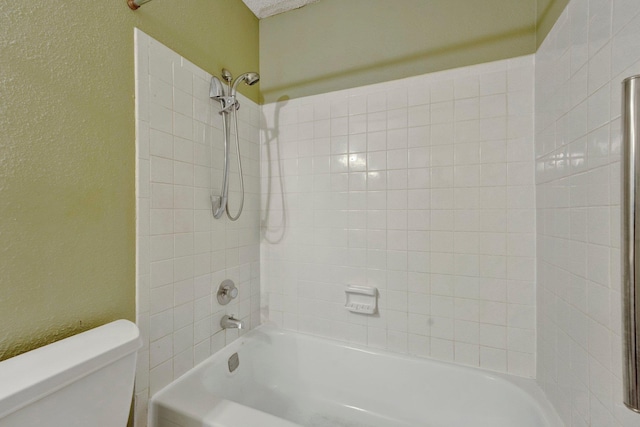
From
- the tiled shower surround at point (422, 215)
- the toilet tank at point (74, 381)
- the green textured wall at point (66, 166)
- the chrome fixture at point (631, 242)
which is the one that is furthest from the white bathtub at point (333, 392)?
the chrome fixture at point (631, 242)

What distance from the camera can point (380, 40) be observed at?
1502 mm

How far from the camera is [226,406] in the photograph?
1054 mm

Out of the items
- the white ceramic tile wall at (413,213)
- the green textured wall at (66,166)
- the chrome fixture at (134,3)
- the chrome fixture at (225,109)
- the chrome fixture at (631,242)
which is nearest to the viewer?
the chrome fixture at (631,242)

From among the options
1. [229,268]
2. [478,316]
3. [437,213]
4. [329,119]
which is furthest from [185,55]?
[478,316]

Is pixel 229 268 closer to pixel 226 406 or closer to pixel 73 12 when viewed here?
pixel 226 406

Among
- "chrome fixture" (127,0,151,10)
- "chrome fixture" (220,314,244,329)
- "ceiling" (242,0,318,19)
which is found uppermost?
"ceiling" (242,0,318,19)

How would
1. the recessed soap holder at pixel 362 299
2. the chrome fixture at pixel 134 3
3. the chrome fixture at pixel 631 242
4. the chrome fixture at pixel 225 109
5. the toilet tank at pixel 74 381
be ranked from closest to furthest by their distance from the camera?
the chrome fixture at pixel 631 242 → the toilet tank at pixel 74 381 → the chrome fixture at pixel 134 3 → the chrome fixture at pixel 225 109 → the recessed soap holder at pixel 362 299

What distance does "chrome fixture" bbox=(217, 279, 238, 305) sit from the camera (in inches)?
56.8

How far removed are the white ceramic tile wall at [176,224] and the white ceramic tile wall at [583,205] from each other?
57.7 inches

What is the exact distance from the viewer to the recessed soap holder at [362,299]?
1505 millimetres

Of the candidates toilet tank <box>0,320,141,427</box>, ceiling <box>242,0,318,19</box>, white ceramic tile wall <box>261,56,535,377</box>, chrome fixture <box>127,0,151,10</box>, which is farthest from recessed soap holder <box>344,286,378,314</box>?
ceiling <box>242,0,318,19</box>

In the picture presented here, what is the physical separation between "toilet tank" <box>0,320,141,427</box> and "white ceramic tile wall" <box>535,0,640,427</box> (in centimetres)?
134

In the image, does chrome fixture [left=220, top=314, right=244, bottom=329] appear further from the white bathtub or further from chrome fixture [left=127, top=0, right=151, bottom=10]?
chrome fixture [left=127, top=0, right=151, bottom=10]

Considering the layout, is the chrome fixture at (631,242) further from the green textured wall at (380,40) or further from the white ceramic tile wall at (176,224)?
the white ceramic tile wall at (176,224)
